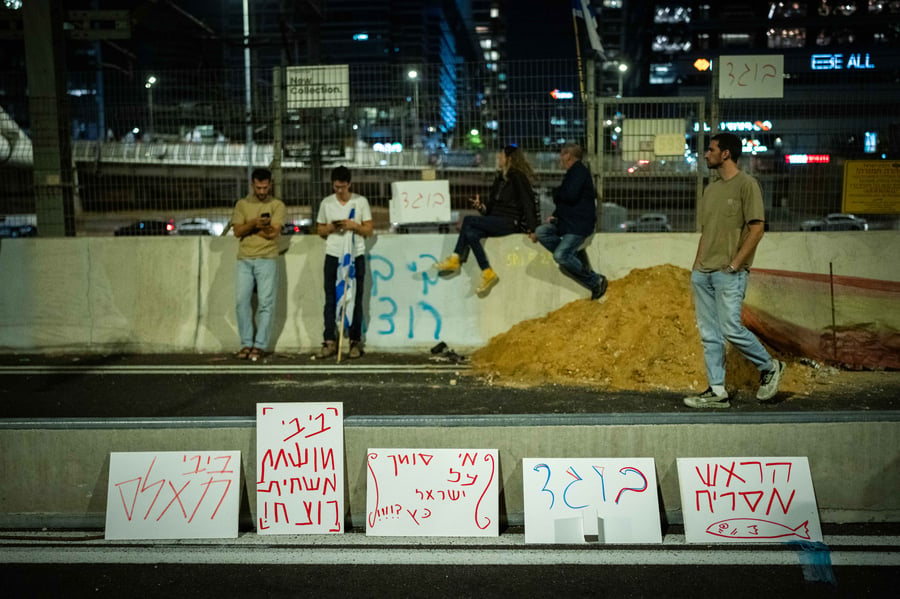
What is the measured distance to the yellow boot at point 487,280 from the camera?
10.0 meters

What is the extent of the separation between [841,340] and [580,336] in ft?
8.55

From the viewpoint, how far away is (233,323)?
1042 centimetres

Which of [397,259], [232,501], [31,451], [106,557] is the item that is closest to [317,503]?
[232,501]

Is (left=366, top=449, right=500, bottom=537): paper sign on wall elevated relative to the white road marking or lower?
elevated

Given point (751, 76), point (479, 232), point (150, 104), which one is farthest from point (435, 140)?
point (751, 76)

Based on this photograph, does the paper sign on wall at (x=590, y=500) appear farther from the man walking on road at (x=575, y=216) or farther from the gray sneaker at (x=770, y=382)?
the man walking on road at (x=575, y=216)

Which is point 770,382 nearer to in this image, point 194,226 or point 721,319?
point 721,319

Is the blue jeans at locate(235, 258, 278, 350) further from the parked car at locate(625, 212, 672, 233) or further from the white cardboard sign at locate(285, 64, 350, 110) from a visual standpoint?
the parked car at locate(625, 212, 672, 233)

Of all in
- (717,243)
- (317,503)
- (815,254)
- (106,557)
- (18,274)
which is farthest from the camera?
(18,274)

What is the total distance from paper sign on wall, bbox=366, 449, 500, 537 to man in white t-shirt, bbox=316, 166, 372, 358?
201 inches

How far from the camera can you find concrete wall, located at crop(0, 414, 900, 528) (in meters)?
4.86

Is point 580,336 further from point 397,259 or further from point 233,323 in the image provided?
point 233,323

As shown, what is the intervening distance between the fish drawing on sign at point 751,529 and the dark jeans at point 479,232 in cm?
570

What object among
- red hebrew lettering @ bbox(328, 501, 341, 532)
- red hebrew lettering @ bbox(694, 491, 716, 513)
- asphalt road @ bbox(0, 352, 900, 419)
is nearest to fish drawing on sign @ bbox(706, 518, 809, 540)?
red hebrew lettering @ bbox(694, 491, 716, 513)
